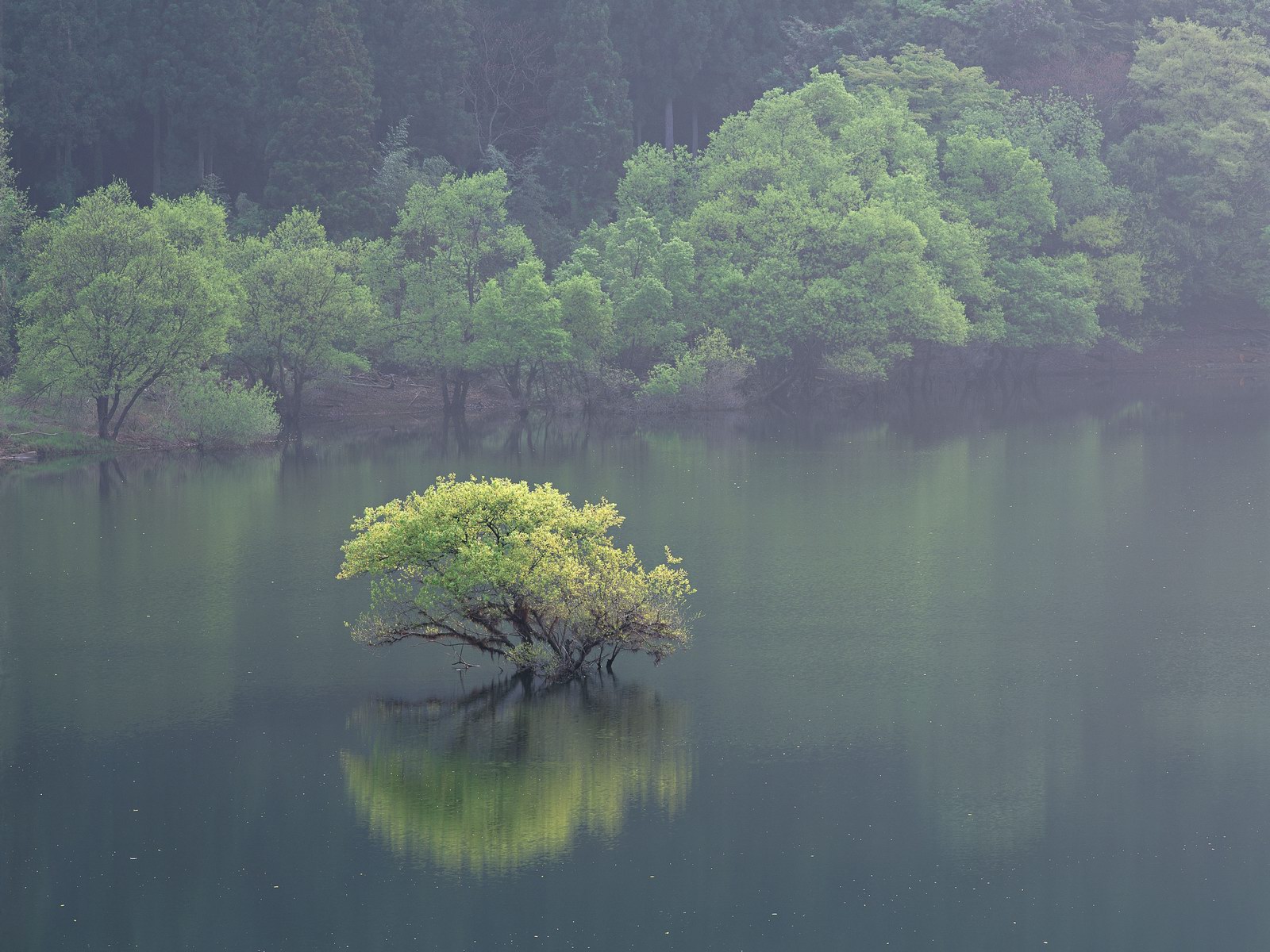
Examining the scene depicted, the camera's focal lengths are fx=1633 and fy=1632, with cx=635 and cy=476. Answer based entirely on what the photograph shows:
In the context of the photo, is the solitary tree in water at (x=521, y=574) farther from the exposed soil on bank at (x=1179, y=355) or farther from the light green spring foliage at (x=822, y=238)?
the exposed soil on bank at (x=1179, y=355)

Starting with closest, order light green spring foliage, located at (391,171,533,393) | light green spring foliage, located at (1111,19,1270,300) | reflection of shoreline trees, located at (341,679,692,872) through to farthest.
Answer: reflection of shoreline trees, located at (341,679,692,872) < light green spring foliage, located at (391,171,533,393) < light green spring foliage, located at (1111,19,1270,300)

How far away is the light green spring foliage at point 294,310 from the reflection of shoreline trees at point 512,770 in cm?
4429

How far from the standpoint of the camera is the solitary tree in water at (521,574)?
91.8 ft

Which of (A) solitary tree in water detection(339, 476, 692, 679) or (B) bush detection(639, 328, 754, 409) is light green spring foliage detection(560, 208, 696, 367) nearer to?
(B) bush detection(639, 328, 754, 409)

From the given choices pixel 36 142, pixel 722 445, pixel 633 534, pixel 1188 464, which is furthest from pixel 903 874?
pixel 36 142

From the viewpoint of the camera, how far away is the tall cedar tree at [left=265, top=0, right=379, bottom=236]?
80688mm

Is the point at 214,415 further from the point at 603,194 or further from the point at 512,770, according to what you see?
the point at 512,770

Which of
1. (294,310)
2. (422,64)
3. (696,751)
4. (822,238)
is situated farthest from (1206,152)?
(696,751)

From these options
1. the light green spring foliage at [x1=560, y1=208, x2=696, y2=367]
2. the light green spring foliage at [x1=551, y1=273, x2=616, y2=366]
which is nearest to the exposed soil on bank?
the light green spring foliage at [x1=560, y1=208, x2=696, y2=367]

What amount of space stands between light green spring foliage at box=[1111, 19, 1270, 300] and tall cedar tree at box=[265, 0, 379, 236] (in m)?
42.5

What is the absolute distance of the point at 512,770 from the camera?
24.5m

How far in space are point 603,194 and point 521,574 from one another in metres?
67.3

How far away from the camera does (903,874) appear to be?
67.8 feet

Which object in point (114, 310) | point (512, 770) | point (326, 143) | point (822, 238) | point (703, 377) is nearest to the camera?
point (512, 770)
